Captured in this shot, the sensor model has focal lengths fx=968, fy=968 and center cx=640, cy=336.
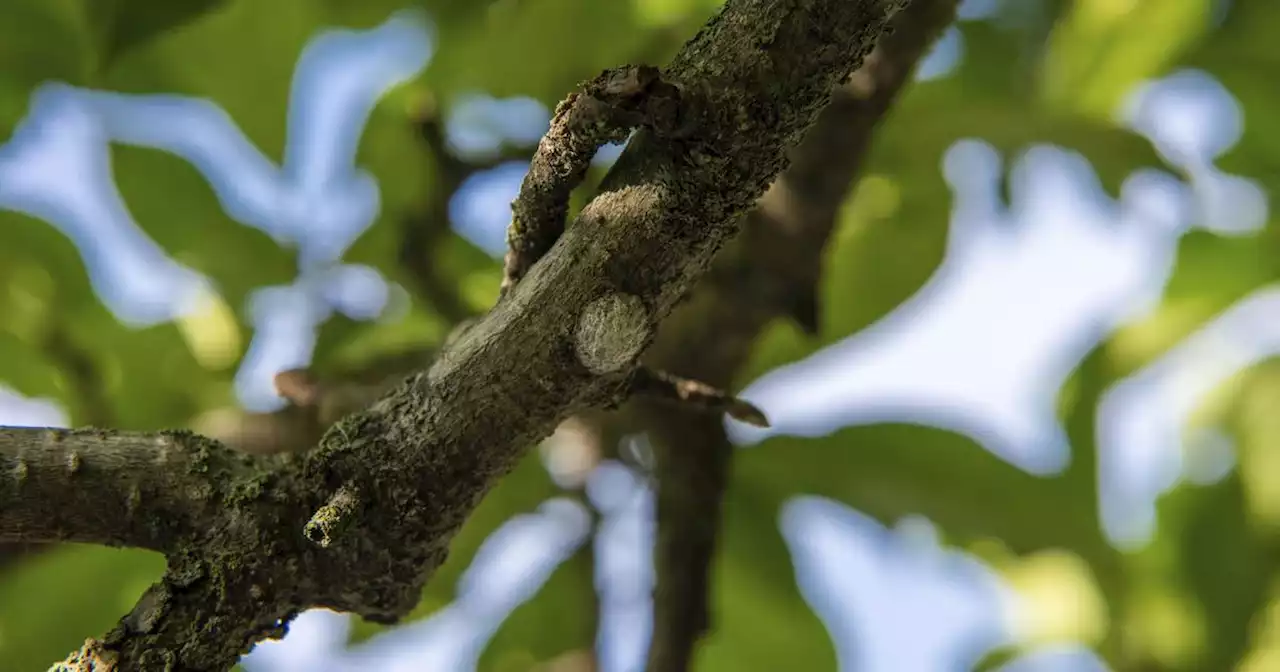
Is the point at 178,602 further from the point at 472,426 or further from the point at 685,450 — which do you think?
the point at 685,450

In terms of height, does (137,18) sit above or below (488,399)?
above

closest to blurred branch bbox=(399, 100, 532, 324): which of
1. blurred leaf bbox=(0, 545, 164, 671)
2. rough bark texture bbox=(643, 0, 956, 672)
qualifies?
rough bark texture bbox=(643, 0, 956, 672)

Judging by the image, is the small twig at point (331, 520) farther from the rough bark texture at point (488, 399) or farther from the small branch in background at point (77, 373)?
the small branch in background at point (77, 373)

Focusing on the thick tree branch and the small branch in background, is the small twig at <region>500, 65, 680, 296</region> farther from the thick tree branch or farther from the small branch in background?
the small branch in background

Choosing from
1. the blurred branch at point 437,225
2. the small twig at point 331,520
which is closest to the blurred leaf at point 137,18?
the blurred branch at point 437,225

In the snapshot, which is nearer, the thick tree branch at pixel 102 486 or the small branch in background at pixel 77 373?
the thick tree branch at pixel 102 486

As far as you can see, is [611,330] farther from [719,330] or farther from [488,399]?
[719,330]

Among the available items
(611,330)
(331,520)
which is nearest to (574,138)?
(611,330)
